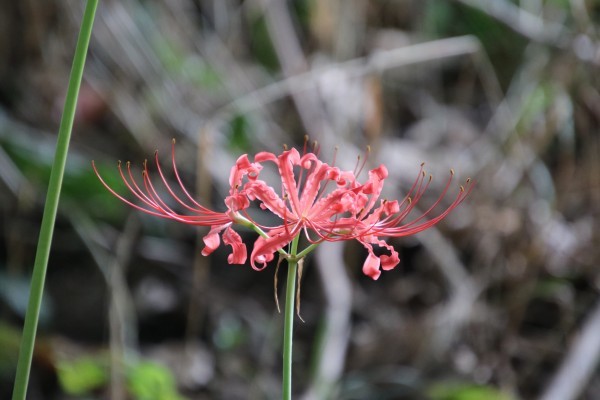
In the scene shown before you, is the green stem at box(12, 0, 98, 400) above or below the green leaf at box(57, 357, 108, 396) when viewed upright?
above

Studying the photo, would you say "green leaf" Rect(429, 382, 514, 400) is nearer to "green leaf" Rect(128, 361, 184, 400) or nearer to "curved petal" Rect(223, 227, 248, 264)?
"green leaf" Rect(128, 361, 184, 400)

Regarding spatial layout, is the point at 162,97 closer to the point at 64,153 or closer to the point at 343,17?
the point at 343,17

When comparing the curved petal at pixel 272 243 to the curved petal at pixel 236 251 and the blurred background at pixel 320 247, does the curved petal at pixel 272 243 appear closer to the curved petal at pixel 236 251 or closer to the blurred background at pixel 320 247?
the curved petal at pixel 236 251

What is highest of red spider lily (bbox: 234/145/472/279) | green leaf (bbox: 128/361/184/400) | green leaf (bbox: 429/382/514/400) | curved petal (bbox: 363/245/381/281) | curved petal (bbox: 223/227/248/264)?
red spider lily (bbox: 234/145/472/279)

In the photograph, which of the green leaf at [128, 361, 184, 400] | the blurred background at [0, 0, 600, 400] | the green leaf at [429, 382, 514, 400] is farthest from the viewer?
the blurred background at [0, 0, 600, 400]

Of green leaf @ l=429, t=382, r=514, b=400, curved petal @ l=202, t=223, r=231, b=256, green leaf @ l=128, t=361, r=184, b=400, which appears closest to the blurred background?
green leaf @ l=429, t=382, r=514, b=400

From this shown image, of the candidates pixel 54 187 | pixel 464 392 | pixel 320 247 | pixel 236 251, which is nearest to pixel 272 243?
pixel 236 251

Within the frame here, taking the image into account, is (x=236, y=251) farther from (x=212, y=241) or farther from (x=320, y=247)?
(x=320, y=247)
